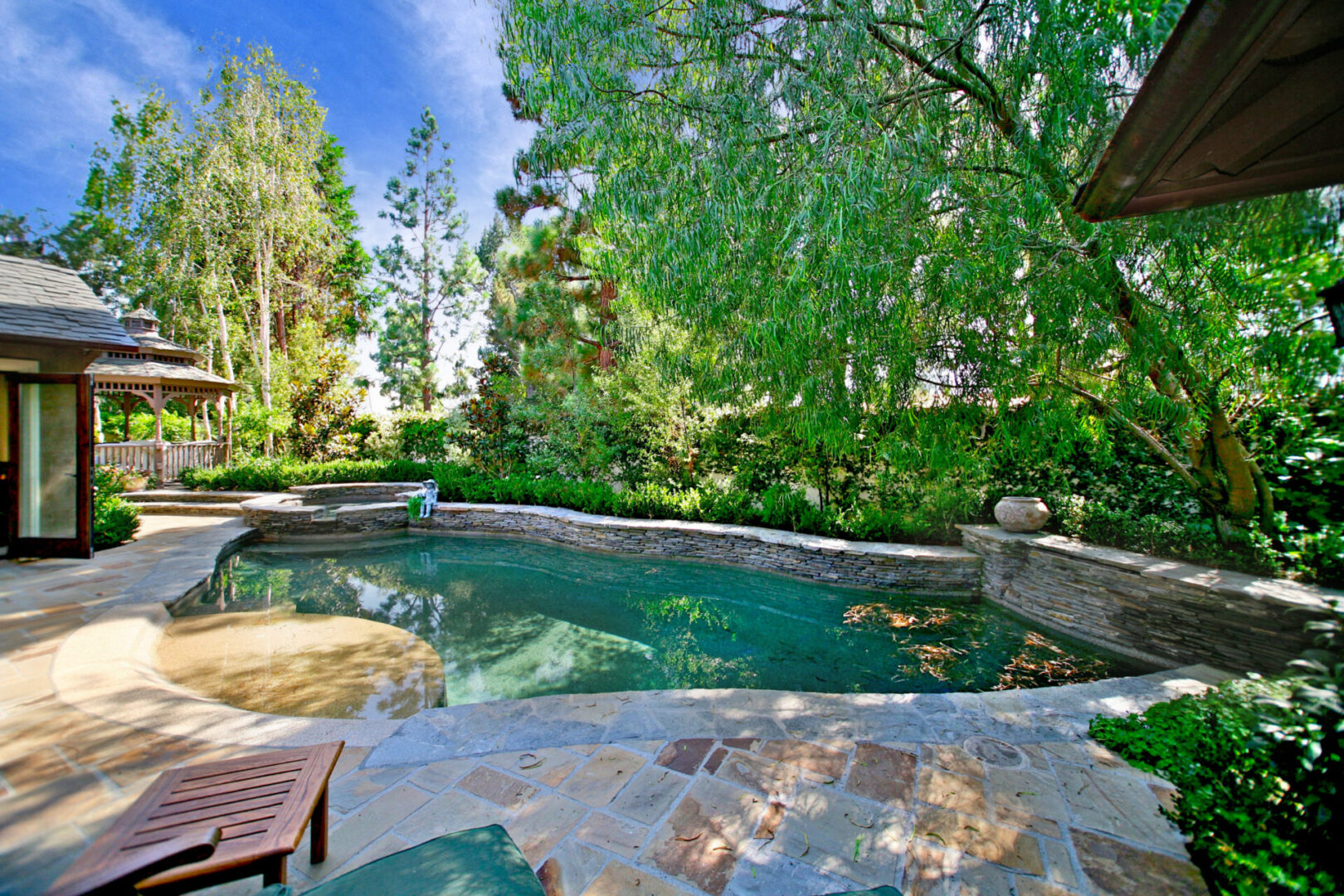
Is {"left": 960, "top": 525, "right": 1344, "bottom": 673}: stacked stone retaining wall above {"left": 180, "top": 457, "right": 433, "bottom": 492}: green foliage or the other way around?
the other way around

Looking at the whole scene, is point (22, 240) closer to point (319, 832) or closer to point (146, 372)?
point (146, 372)

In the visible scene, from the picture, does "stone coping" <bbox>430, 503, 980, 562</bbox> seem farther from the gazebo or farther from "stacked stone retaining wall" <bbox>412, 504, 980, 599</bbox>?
the gazebo

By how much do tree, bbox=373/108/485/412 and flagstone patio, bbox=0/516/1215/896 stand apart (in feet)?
66.2

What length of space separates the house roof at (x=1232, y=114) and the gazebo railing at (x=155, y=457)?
51.5 feet

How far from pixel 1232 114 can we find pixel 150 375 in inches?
626

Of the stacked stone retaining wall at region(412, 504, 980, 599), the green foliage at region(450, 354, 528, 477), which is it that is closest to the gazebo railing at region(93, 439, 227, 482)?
the green foliage at region(450, 354, 528, 477)

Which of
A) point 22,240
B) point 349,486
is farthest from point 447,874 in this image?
point 22,240

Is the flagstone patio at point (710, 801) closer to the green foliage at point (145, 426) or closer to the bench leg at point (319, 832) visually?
the bench leg at point (319, 832)

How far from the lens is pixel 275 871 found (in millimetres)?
1417

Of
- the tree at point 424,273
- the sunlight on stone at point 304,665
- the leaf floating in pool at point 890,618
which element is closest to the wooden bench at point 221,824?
the sunlight on stone at point 304,665

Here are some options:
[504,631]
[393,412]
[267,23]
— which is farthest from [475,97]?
[504,631]

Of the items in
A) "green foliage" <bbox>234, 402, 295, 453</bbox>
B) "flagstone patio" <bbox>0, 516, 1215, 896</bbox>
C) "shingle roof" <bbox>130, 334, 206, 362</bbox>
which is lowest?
"flagstone patio" <bbox>0, 516, 1215, 896</bbox>

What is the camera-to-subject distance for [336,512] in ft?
29.5

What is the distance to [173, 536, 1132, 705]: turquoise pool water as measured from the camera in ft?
13.1
